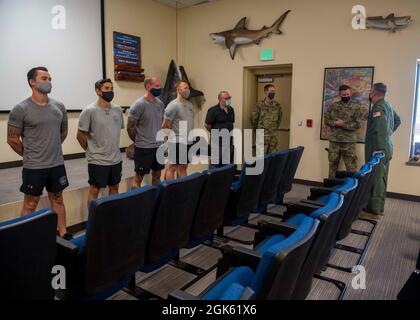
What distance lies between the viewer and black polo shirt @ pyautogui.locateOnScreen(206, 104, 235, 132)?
500cm

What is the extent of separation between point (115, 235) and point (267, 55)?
4.81m

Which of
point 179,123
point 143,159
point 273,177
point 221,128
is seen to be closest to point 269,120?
point 221,128

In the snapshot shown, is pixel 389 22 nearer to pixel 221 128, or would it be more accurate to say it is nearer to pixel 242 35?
pixel 242 35

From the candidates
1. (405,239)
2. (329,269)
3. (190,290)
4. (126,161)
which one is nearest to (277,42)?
(126,161)

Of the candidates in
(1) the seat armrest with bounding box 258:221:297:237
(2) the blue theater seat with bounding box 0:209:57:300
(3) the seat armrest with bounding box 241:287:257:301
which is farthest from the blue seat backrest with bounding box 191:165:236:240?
(3) the seat armrest with bounding box 241:287:257:301

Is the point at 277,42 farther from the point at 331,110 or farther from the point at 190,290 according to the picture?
the point at 190,290

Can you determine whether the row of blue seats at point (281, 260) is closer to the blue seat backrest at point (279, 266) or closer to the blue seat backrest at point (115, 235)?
the blue seat backrest at point (279, 266)

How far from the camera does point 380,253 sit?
2.85m

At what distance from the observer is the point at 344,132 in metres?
4.57

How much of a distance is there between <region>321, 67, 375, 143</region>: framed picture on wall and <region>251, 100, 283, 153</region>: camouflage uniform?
2.48 ft

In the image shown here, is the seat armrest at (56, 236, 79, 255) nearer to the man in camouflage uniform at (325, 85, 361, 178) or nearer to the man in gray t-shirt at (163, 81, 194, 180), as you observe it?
the man in gray t-shirt at (163, 81, 194, 180)

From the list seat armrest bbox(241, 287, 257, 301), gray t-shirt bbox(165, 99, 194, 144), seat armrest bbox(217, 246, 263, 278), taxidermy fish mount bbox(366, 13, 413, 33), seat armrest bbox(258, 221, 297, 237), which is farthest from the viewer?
taxidermy fish mount bbox(366, 13, 413, 33)

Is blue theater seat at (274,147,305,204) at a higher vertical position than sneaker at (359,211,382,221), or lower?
higher

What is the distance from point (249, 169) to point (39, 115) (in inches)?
68.0
